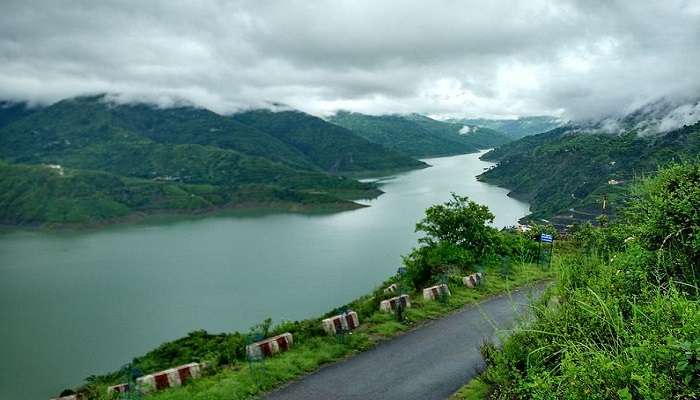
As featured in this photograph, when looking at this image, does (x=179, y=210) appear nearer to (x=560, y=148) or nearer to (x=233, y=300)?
(x=233, y=300)

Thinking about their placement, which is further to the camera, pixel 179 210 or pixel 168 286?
pixel 179 210

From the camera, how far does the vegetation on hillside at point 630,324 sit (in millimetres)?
3723

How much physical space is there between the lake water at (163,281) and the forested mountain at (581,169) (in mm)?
14333

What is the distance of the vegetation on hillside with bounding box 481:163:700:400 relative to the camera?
372 centimetres

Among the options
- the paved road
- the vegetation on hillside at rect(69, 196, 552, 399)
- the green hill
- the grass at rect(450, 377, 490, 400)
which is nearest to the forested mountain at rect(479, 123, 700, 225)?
the green hill

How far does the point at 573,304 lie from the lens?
6008 mm

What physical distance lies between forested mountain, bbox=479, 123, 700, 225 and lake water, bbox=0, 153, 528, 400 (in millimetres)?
14333

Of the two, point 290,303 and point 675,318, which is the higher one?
point 675,318

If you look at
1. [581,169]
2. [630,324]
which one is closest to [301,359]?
[630,324]

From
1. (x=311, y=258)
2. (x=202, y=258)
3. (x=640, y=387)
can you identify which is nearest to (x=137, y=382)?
(x=640, y=387)

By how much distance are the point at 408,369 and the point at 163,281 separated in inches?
2401

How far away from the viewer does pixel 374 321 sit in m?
12.1

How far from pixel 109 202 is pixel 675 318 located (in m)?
155

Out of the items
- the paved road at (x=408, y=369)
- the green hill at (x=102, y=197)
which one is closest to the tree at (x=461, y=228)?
the paved road at (x=408, y=369)
